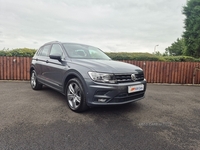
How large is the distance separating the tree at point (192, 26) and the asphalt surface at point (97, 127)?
1136 cm

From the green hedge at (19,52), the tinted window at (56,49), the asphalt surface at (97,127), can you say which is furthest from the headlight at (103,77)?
the green hedge at (19,52)

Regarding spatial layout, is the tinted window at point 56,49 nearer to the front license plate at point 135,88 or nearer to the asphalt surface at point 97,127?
the asphalt surface at point 97,127

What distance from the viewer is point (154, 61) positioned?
773 cm

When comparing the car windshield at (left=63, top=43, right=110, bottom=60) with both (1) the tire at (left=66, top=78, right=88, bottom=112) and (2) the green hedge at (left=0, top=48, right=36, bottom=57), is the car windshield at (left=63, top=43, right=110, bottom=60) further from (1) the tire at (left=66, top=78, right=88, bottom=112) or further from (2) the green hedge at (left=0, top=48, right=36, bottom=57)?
(2) the green hedge at (left=0, top=48, right=36, bottom=57)

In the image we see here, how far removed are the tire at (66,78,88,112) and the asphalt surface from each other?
0.14m

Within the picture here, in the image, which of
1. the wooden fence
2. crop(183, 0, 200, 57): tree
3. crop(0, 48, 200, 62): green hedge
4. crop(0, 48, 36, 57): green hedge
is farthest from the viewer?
crop(183, 0, 200, 57): tree

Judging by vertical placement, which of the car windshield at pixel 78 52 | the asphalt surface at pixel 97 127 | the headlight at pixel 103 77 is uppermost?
the car windshield at pixel 78 52

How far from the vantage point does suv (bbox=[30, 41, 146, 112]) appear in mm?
2594

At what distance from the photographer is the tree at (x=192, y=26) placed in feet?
38.6

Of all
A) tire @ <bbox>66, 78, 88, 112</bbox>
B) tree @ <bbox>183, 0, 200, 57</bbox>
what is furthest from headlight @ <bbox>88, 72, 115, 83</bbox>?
tree @ <bbox>183, 0, 200, 57</bbox>

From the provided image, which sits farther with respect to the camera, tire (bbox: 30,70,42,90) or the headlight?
tire (bbox: 30,70,42,90)

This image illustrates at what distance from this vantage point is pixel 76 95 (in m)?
2.99

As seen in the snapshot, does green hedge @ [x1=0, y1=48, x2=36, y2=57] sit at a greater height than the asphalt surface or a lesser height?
greater

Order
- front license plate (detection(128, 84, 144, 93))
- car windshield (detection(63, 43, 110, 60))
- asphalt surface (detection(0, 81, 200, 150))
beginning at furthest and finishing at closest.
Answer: car windshield (detection(63, 43, 110, 60))
front license plate (detection(128, 84, 144, 93))
asphalt surface (detection(0, 81, 200, 150))
